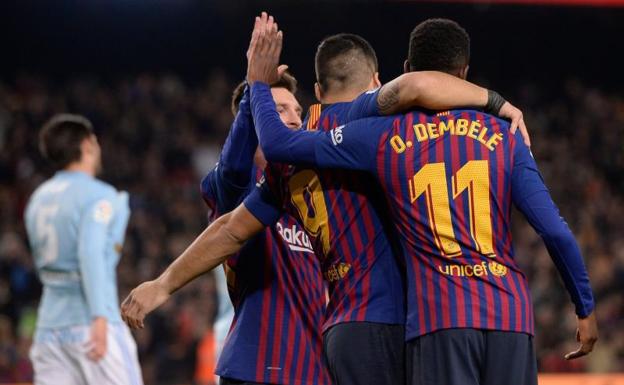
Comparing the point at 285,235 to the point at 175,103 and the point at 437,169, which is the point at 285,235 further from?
the point at 175,103

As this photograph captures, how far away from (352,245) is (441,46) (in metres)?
0.73

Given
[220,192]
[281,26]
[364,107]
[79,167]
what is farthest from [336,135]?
[281,26]

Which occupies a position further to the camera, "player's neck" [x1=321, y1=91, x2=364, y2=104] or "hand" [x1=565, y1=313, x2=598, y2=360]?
"player's neck" [x1=321, y1=91, x2=364, y2=104]

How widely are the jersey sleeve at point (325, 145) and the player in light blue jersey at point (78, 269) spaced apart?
2.41 metres

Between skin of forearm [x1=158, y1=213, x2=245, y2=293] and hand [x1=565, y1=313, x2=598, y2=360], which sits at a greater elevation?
skin of forearm [x1=158, y1=213, x2=245, y2=293]

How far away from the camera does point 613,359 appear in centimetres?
1170

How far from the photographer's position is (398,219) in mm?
3293

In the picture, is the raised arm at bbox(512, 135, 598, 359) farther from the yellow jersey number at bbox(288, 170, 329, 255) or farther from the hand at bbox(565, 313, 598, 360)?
the yellow jersey number at bbox(288, 170, 329, 255)

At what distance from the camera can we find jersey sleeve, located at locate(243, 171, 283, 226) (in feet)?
12.0

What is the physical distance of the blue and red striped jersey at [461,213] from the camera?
10.5ft

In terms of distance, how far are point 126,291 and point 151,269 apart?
21.8 inches

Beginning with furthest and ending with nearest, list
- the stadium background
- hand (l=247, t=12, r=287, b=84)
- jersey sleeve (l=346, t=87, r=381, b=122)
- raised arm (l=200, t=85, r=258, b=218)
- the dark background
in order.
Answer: the dark background < the stadium background < raised arm (l=200, t=85, r=258, b=218) < hand (l=247, t=12, r=287, b=84) < jersey sleeve (l=346, t=87, r=381, b=122)

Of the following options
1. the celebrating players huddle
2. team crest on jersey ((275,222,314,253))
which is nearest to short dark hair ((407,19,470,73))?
the celebrating players huddle

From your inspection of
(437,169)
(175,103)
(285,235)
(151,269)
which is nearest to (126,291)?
(151,269)
